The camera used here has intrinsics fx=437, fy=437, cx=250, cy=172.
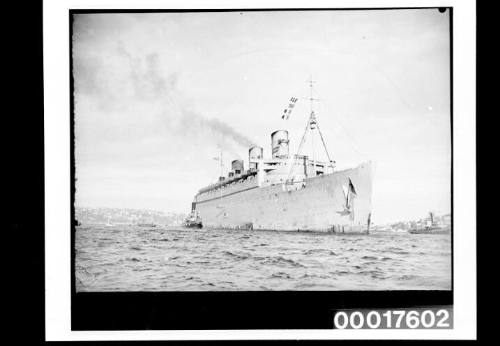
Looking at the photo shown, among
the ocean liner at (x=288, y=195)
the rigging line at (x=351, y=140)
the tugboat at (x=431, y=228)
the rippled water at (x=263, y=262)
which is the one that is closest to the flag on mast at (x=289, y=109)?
the ocean liner at (x=288, y=195)

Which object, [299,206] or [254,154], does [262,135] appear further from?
[299,206]

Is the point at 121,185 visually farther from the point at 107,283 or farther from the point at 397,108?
the point at 397,108

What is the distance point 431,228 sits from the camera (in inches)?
Result: 128

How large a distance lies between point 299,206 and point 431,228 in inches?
41.1

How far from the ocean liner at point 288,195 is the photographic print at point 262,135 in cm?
3

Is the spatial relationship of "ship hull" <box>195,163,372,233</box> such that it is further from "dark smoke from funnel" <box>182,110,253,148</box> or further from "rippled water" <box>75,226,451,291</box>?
"dark smoke from funnel" <box>182,110,253,148</box>

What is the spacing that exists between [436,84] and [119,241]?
2695mm

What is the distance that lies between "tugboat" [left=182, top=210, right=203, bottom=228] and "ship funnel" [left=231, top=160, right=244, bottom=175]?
47 centimetres

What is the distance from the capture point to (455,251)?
3.23 metres

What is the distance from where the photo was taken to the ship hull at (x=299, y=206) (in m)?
3.42

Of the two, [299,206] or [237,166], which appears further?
[299,206]

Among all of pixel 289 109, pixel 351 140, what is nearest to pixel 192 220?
pixel 289 109

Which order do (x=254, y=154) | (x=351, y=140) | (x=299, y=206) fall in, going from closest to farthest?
(x=351, y=140), (x=254, y=154), (x=299, y=206)
